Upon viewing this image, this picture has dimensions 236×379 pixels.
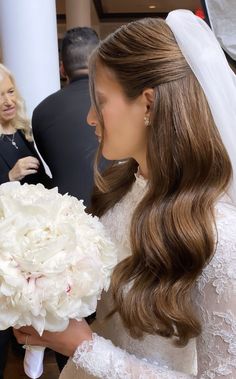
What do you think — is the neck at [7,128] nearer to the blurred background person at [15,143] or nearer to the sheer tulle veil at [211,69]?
A: the blurred background person at [15,143]

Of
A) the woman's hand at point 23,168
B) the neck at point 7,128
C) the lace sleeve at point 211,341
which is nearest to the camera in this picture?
the lace sleeve at point 211,341

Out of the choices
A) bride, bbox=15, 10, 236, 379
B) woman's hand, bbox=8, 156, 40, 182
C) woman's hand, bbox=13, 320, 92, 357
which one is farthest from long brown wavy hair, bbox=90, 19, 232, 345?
woman's hand, bbox=8, 156, 40, 182

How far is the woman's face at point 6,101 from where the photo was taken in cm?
288

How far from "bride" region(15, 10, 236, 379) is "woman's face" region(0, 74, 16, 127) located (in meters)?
1.73

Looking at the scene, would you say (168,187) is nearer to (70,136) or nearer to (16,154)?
(70,136)

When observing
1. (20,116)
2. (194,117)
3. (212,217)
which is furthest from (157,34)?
(20,116)

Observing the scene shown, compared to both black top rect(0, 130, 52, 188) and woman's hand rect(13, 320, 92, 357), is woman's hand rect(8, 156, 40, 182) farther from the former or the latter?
woman's hand rect(13, 320, 92, 357)

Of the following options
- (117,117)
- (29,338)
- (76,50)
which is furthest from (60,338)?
(76,50)

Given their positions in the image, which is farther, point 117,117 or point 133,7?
point 133,7

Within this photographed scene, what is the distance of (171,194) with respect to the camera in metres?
1.17

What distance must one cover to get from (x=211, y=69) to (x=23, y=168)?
5.07ft

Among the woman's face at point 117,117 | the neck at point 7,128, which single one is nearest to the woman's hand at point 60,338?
the woman's face at point 117,117

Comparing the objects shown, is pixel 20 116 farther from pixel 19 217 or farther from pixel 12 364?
pixel 19 217

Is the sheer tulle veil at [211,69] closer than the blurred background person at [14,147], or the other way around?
the sheer tulle veil at [211,69]
